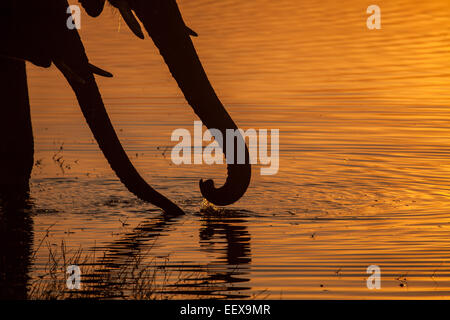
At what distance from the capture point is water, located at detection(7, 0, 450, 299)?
11414 millimetres

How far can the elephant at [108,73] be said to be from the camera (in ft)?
34.9

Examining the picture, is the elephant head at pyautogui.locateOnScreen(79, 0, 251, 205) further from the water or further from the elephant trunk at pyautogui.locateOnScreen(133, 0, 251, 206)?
the water

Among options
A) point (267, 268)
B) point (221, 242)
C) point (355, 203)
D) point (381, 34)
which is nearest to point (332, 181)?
point (355, 203)

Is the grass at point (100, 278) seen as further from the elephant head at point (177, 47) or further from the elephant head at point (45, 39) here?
the elephant head at point (45, 39)

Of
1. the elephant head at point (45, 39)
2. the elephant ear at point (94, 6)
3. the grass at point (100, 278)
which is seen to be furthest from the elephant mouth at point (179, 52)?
the grass at point (100, 278)

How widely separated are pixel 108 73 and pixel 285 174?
6056mm

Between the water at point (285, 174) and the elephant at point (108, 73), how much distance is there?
2.48 feet

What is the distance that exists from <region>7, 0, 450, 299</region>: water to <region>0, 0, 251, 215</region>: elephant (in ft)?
2.48

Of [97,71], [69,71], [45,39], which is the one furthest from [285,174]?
[45,39]

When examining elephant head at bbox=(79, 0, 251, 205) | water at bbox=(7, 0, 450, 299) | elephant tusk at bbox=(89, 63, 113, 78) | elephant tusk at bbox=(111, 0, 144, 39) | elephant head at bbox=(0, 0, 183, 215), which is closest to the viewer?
elephant head at bbox=(79, 0, 251, 205)

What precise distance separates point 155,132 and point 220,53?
12.4 metres

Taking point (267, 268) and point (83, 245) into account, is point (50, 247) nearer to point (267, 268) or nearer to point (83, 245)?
point (83, 245)

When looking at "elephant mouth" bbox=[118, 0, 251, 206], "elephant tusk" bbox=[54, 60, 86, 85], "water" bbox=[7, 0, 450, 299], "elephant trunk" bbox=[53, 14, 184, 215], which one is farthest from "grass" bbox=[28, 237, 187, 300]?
"elephant tusk" bbox=[54, 60, 86, 85]
